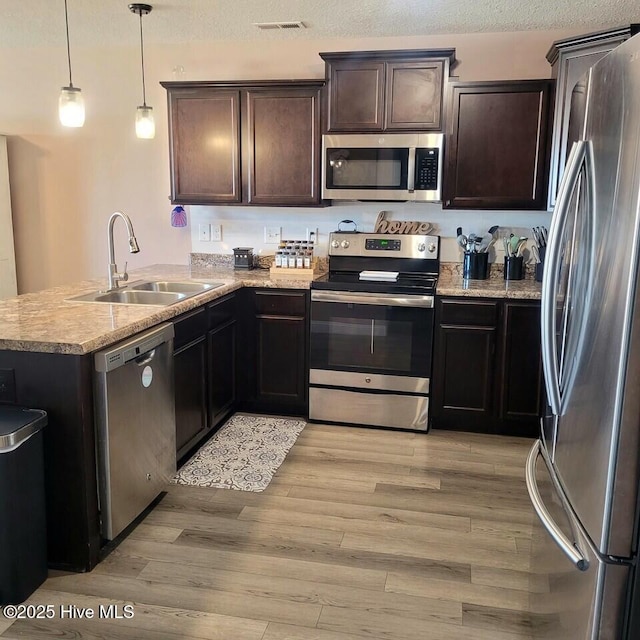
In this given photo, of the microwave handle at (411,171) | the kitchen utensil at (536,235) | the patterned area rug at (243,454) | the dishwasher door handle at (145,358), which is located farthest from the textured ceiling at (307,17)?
the patterned area rug at (243,454)

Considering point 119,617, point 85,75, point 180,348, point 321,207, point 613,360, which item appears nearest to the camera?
point 613,360

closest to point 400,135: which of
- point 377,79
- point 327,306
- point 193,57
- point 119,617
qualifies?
point 377,79

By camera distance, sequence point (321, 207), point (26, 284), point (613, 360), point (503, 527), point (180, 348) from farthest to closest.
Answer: point (26, 284) → point (321, 207) → point (180, 348) → point (503, 527) → point (613, 360)

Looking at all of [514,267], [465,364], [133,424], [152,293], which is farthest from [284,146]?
[133,424]

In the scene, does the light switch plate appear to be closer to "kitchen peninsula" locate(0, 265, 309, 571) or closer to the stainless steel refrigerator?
"kitchen peninsula" locate(0, 265, 309, 571)

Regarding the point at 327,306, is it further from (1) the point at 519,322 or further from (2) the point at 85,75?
(2) the point at 85,75

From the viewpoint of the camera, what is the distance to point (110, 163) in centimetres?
446

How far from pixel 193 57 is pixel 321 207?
1381mm

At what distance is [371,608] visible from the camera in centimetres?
211

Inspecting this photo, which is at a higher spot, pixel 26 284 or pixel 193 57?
pixel 193 57

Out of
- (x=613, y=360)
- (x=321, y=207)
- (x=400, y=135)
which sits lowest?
(x=613, y=360)

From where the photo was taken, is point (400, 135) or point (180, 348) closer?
point (180, 348)

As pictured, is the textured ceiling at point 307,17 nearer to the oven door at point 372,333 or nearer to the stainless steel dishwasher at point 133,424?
the oven door at point 372,333

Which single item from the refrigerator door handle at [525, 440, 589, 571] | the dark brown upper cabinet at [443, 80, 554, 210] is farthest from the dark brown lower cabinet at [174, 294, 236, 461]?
the refrigerator door handle at [525, 440, 589, 571]
